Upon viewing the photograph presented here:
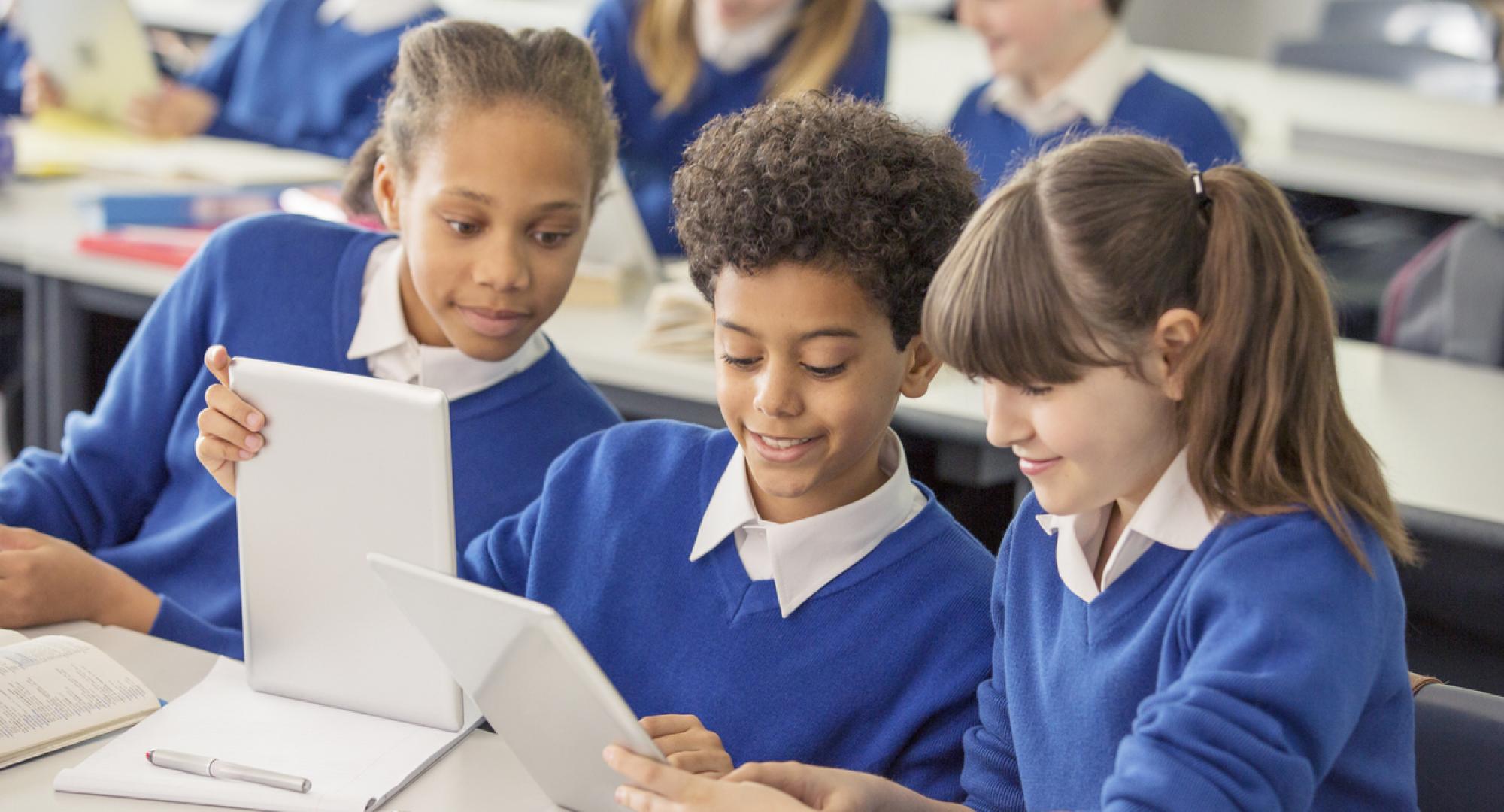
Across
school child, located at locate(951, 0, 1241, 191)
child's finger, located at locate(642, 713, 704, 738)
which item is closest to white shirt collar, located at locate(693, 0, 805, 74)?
school child, located at locate(951, 0, 1241, 191)

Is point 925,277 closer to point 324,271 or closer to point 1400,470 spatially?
point 324,271

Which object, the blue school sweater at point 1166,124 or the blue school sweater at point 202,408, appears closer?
the blue school sweater at point 202,408

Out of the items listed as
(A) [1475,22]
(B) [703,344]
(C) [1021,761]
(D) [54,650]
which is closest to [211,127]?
(B) [703,344]

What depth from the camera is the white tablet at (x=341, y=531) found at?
104cm

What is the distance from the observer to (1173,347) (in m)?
0.91

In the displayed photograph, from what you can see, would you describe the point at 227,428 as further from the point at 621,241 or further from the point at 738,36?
the point at 738,36

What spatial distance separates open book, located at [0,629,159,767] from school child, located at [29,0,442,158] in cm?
209

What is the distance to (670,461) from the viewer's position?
1296 millimetres

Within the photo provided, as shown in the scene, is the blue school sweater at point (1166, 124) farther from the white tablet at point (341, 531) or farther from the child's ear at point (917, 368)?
the white tablet at point (341, 531)

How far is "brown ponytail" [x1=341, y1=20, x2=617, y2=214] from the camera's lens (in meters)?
1.44

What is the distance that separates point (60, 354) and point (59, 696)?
1.32 m

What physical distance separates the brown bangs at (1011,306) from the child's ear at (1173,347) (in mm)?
27

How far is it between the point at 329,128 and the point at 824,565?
7.58 ft

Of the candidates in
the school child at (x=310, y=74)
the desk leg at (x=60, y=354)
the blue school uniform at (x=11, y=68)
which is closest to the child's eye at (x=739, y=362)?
the desk leg at (x=60, y=354)
